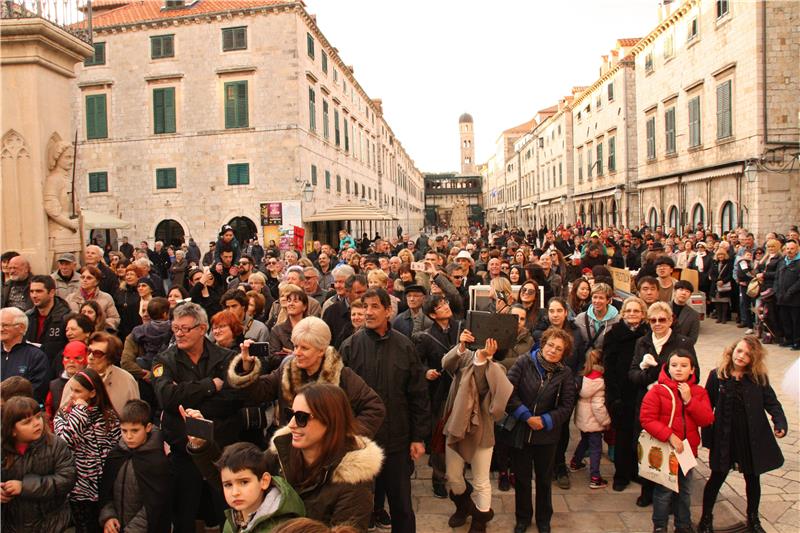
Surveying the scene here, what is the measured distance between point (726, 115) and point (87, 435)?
23.7m

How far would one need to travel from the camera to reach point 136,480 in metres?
4.27

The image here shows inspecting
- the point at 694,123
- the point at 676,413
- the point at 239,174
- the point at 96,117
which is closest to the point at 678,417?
the point at 676,413

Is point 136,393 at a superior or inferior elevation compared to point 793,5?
inferior

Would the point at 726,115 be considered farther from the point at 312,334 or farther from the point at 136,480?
the point at 136,480

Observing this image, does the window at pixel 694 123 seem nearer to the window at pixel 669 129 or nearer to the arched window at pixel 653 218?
the window at pixel 669 129

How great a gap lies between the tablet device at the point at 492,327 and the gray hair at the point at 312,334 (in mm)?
1210

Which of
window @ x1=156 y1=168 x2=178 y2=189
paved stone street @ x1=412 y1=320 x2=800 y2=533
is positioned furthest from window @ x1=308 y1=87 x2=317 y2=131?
paved stone street @ x1=412 y1=320 x2=800 y2=533

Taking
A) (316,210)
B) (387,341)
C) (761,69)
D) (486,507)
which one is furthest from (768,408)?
(316,210)

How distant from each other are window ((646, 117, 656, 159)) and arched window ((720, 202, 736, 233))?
8043 mm

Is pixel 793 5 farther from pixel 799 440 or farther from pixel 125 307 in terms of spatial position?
pixel 125 307

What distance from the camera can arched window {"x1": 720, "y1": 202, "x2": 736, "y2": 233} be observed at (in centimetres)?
2142

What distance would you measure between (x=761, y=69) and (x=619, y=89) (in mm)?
17493

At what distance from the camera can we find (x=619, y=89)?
36094 millimetres

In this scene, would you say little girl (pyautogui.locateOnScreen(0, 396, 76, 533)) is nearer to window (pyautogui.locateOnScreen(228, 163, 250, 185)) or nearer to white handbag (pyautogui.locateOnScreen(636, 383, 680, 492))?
white handbag (pyautogui.locateOnScreen(636, 383, 680, 492))
